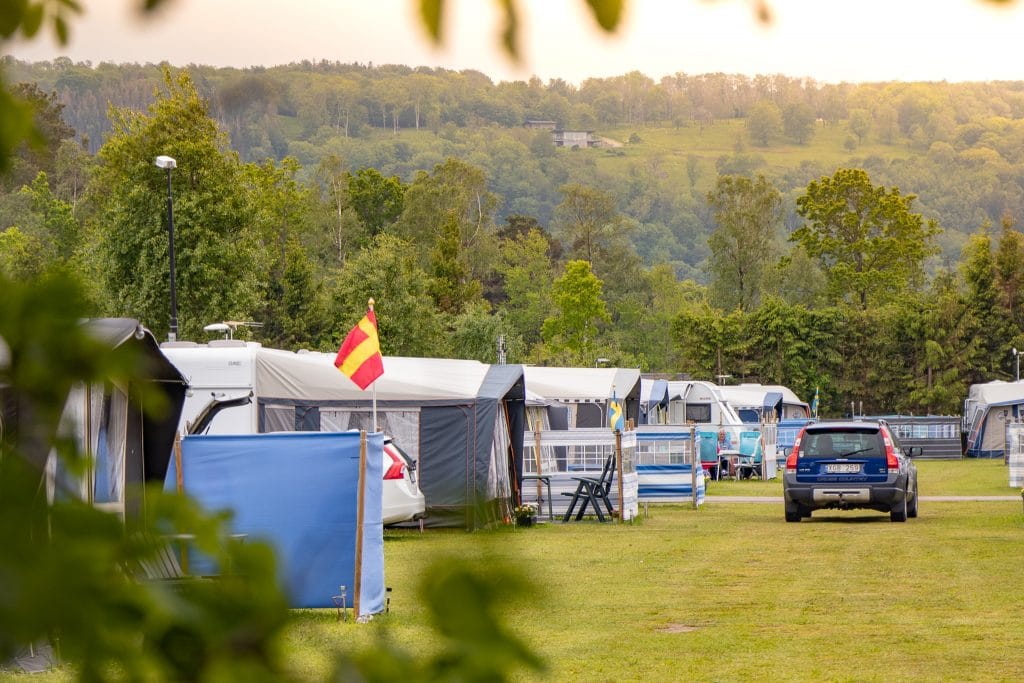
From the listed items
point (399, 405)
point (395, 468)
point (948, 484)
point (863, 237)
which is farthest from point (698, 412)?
point (863, 237)

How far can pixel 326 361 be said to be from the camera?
2219cm

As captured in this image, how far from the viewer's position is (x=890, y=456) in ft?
69.1

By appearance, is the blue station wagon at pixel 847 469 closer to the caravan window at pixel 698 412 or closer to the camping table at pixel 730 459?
the camping table at pixel 730 459

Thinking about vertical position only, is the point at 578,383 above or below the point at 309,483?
above

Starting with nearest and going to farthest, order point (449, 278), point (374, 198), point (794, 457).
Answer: point (794, 457), point (449, 278), point (374, 198)

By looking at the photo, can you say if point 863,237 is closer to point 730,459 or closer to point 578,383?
point 730,459

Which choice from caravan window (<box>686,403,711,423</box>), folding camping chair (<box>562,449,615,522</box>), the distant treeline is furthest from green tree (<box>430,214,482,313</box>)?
folding camping chair (<box>562,449,615,522</box>)

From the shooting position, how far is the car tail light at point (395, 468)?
63.1 feet

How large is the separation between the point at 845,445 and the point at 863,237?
226 feet

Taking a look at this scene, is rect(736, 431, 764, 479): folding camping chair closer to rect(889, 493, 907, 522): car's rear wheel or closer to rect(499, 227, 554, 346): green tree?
rect(889, 493, 907, 522): car's rear wheel

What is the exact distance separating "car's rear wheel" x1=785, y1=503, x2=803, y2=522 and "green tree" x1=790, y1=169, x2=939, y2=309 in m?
64.8

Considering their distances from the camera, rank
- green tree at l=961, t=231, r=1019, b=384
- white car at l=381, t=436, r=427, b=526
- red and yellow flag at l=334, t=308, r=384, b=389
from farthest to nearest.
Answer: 1. green tree at l=961, t=231, r=1019, b=384
2. red and yellow flag at l=334, t=308, r=384, b=389
3. white car at l=381, t=436, r=427, b=526

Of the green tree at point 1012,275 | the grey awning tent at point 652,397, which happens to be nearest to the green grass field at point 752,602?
the grey awning tent at point 652,397

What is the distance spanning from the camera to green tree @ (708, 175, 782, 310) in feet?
311
